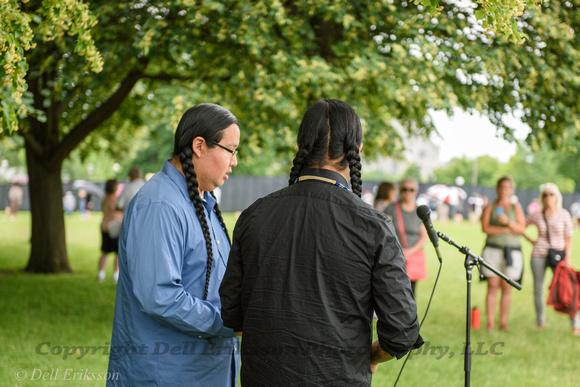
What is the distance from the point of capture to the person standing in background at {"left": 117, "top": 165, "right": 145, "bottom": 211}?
9484 mm

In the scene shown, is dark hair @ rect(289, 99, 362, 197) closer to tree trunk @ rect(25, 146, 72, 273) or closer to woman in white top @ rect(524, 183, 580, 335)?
woman in white top @ rect(524, 183, 580, 335)

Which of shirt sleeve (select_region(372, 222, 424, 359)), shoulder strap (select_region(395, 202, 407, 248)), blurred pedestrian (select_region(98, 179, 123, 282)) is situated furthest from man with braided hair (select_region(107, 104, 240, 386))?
blurred pedestrian (select_region(98, 179, 123, 282))

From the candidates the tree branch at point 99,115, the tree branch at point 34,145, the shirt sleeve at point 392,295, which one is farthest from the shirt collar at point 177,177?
the tree branch at point 34,145

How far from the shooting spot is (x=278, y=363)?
7.06 ft

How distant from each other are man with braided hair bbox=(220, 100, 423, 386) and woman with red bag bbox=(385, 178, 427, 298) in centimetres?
563

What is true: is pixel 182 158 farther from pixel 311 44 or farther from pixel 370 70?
pixel 311 44

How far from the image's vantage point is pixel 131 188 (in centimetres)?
950

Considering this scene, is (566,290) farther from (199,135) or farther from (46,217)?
(46,217)

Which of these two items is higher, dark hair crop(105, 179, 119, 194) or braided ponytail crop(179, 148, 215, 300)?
braided ponytail crop(179, 148, 215, 300)

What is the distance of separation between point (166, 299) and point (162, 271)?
0.11 meters

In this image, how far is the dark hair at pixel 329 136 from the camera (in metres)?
2.19

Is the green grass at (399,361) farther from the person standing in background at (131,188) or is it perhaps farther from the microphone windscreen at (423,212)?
the microphone windscreen at (423,212)

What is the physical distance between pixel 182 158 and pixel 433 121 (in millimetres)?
7073

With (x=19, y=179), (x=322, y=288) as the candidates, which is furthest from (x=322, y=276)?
(x=19, y=179)
